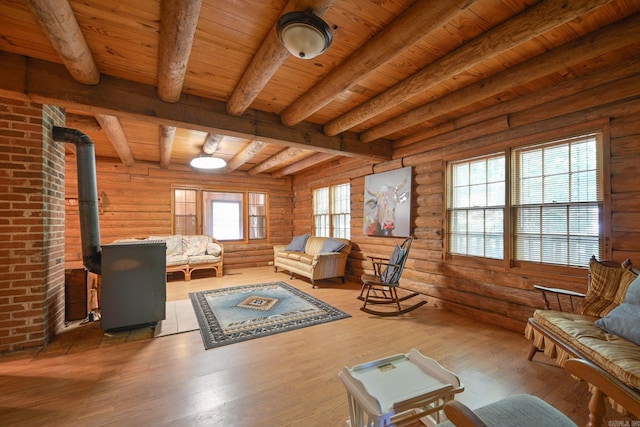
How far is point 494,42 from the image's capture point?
188 centimetres

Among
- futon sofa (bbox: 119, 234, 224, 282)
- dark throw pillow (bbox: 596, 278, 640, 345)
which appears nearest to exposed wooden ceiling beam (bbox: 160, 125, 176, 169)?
futon sofa (bbox: 119, 234, 224, 282)

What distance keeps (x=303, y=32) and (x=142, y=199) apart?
6.11 meters

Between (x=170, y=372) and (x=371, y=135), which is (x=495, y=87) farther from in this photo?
(x=170, y=372)

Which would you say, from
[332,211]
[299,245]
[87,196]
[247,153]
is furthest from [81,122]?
[332,211]

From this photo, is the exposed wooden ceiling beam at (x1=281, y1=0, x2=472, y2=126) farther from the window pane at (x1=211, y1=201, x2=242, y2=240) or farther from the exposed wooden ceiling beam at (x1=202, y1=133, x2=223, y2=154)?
the window pane at (x1=211, y1=201, x2=242, y2=240)

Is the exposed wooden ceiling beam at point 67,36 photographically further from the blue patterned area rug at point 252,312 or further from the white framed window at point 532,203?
the white framed window at point 532,203

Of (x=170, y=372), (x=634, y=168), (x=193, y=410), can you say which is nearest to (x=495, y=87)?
(x=634, y=168)

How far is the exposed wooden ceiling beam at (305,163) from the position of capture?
17.4 ft

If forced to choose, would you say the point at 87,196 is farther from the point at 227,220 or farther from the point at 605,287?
the point at 605,287

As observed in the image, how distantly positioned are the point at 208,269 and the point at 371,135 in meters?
5.01

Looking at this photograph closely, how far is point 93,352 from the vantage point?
2.56 m

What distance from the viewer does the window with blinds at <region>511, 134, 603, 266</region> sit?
101 inches

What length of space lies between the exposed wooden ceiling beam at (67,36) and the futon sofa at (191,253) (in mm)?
4006

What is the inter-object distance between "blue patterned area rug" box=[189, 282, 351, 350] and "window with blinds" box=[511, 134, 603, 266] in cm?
244
